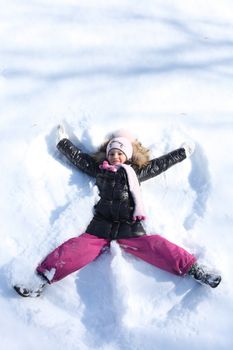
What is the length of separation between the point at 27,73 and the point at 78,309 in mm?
1476

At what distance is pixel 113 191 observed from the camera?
2357 mm

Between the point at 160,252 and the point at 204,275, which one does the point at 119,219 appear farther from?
the point at 204,275

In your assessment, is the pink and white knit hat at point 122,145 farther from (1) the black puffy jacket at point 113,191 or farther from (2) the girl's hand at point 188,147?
(2) the girl's hand at point 188,147

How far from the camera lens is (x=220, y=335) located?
1956mm

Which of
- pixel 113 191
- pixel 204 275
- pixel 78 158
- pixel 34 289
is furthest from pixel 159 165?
pixel 34 289

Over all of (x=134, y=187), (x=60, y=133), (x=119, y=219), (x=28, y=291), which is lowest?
(x=28, y=291)

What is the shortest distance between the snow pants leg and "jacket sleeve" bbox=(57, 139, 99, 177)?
455 mm

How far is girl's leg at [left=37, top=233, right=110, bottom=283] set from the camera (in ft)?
6.86

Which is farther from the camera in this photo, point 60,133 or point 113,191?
point 60,133

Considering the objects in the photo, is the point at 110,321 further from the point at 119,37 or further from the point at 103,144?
the point at 119,37

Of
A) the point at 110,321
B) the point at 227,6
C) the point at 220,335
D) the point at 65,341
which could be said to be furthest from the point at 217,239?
the point at 227,6

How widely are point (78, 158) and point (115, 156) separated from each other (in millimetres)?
201

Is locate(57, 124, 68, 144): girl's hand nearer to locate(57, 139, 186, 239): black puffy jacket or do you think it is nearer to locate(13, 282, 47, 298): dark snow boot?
locate(57, 139, 186, 239): black puffy jacket

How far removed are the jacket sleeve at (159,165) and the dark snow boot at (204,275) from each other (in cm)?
58
